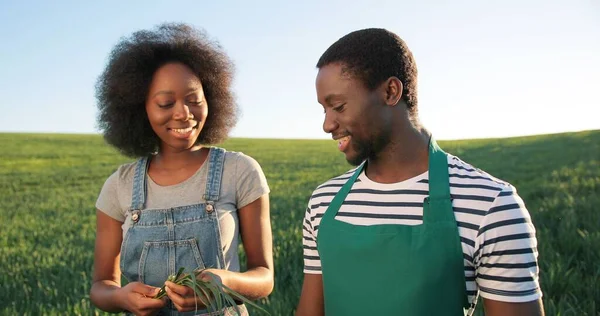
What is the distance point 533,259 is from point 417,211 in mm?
354

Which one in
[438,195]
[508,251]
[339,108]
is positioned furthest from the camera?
[339,108]

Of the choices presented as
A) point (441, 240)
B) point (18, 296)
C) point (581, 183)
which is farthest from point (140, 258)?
point (581, 183)

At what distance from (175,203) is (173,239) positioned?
141 mm

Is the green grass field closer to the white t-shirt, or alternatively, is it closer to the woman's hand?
the white t-shirt

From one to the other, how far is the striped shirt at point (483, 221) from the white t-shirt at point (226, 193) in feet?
1.93

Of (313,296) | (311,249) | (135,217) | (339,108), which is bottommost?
(313,296)

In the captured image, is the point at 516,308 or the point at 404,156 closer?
the point at 516,308

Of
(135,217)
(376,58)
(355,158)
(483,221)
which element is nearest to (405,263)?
(483,221)

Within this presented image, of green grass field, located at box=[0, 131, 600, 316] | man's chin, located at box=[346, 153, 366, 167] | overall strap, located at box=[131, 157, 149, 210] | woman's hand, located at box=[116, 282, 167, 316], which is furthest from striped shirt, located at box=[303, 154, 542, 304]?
green grass field, located at box=[0, 131, 600, 316]

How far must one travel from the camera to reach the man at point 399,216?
1.77 m

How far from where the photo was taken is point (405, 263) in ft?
6.10

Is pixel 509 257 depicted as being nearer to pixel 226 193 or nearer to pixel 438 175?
pixel 438 175

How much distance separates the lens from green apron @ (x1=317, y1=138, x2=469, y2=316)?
5.97ft

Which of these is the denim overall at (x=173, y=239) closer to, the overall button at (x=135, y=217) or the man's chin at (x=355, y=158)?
the overall button at (x=135, y=217)
